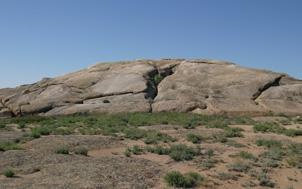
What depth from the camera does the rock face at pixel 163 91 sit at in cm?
5597

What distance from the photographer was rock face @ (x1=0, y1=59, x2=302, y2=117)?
5597 centimetres

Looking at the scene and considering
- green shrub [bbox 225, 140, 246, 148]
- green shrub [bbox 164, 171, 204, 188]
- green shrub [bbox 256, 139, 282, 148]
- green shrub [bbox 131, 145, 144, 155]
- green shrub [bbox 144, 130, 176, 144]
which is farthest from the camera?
green shrub [bbox 144, 130, 176, 144]

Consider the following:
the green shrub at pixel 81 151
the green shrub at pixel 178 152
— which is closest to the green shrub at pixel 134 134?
the green shrub at pixel 178 152

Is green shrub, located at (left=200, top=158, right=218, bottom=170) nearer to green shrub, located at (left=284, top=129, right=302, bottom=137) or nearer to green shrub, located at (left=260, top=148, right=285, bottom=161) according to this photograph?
green shrub, located at (left=260, top=148, right=285, bottom=161)

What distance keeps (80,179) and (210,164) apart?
6.94 metres

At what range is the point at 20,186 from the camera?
56.7 feet

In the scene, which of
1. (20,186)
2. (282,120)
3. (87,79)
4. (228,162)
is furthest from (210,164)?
(87,79)

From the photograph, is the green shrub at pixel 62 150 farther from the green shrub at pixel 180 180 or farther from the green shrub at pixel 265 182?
the green shrub at pixel 265 182

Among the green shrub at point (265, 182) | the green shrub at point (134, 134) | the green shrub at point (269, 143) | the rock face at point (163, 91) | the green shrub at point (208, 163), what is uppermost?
the green shrub at point (265, 182)

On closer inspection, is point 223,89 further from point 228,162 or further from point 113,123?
point 228,162

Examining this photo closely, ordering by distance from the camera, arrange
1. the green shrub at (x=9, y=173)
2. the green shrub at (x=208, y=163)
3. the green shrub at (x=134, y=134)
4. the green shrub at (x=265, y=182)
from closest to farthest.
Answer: the green shrub at (x=265, y=182) < the green shrub at (x=9, y=173) < the green shrub at (x=208, y=163) < the green shrub at (x=134, y=134)

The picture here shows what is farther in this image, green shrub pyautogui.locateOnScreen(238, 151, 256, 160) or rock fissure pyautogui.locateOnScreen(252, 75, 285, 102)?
rock fissure pyautogui.locateOnScreen(252, 75, 285, 102)

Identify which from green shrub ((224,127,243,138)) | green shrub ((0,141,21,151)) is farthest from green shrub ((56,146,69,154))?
green shrub ((224,127,243,138))

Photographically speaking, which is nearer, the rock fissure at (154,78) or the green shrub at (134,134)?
the green shrub at (134,134)
